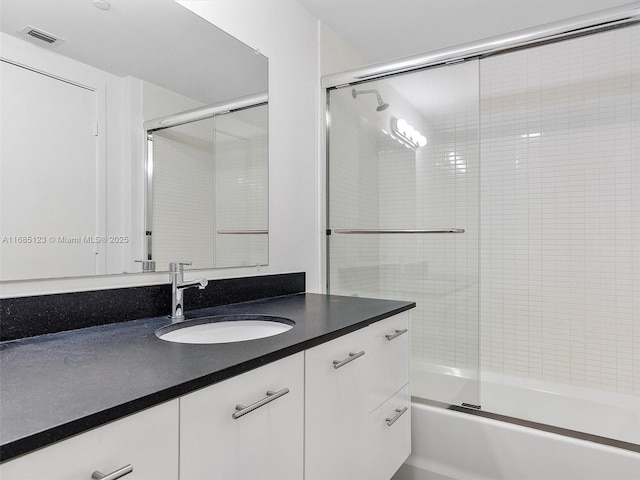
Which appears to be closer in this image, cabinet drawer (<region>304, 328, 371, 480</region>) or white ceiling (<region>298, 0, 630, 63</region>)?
cabinet drawer (<region>304, 328, 371, 480</region>)

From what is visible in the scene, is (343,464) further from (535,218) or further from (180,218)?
(535,218)

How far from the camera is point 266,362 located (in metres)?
0.96

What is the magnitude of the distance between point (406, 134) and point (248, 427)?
173 centimetres

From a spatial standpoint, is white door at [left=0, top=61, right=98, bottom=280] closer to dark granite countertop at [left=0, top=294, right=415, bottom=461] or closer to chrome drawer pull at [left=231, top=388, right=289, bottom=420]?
Answer: dark granite countertop at [left=0, top=294, right=415, bottom=461]

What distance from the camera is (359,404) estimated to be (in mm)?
1362

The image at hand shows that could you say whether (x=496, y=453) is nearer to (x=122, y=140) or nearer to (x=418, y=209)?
(x=418, y=209)

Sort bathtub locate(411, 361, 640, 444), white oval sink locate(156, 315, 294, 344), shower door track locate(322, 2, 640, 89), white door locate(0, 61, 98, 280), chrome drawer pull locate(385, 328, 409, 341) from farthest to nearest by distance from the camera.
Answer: bathtub locate(411, 361, 640, 444), shower door track locate(322, 2, 640, 89), chrome drawer pull locate(385, 328, 409, 341), white oval sink locate(156, 315, 294, 344), white door locate(0, 61, 98, 280)

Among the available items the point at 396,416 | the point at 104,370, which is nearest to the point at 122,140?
the point at 104,370

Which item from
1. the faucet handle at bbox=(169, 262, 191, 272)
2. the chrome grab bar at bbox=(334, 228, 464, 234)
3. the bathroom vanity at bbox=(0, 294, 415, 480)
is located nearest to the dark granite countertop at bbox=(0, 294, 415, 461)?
the bathroom vanity at bbox=(0, 294, 415, 480)

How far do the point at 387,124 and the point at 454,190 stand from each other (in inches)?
20.8

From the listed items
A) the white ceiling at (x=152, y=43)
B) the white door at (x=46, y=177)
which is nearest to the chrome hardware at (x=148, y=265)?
the white door at (x=46, y=177)

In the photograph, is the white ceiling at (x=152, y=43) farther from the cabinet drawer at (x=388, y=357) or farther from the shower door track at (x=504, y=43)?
the cabinet drawer at (x=388, y=357)

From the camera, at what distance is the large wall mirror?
42.8 inches

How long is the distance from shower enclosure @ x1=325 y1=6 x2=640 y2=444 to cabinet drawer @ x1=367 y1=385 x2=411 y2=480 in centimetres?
37
